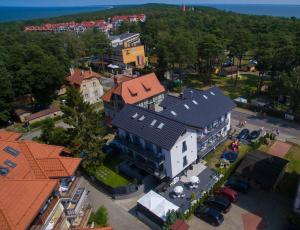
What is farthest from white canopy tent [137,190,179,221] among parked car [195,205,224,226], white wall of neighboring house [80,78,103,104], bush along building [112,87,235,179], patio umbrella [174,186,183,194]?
white wall of neighboring house [80,78,103,104]

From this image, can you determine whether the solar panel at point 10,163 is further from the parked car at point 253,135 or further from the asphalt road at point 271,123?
the asphalt road at point 271,123

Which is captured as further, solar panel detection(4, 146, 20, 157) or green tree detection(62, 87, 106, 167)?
green tree detection(62, 87, 106, 167)

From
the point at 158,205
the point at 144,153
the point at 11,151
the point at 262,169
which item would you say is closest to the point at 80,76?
the point at 144,153

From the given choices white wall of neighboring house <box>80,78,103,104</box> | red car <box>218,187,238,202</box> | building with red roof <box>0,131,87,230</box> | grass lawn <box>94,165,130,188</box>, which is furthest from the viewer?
white wall of neighboring house <box>80,78,103,104</box>

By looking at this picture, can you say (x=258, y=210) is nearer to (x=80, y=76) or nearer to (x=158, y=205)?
(x=158, y=205)

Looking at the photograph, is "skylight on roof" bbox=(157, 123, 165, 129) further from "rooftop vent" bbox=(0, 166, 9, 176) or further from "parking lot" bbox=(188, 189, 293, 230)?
"rooftop vent" bbox=(0, 166, 9, 176)

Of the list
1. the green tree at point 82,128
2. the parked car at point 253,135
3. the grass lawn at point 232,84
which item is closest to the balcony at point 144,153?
the green tree at point 82,128

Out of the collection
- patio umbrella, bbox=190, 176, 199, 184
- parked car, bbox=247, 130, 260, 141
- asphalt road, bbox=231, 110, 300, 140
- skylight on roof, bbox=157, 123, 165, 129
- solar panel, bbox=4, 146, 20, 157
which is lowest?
asphalt road, bbox=231, 110, 300, 140
